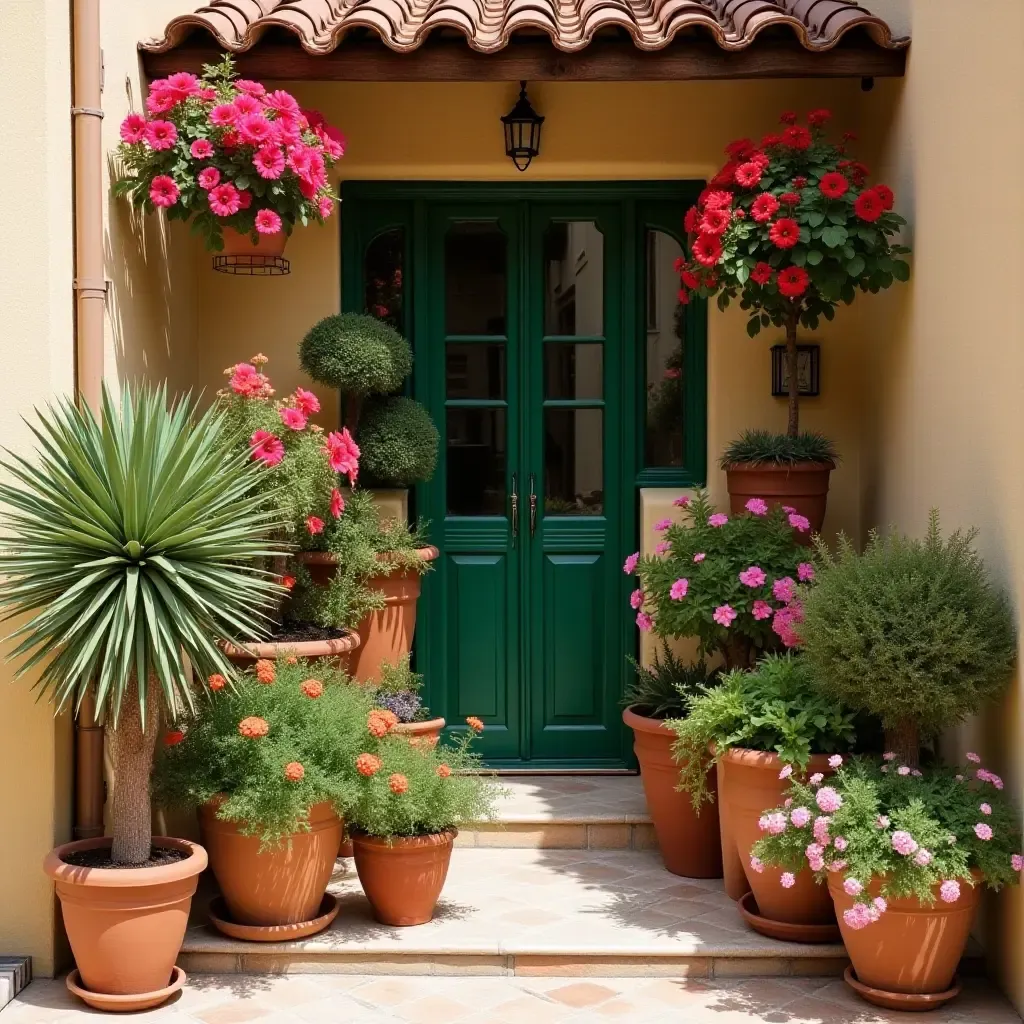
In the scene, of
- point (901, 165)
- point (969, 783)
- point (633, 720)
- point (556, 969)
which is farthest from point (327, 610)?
point (901, 165)

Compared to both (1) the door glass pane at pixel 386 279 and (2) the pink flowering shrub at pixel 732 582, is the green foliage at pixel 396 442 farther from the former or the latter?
(2) the pink flowering shrub at pixel 732 582

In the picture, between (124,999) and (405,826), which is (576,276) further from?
(124,999)

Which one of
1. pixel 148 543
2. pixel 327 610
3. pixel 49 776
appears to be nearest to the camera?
pixel 148 543

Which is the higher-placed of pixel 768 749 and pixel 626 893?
pixel 768 749

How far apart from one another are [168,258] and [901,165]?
318 cm

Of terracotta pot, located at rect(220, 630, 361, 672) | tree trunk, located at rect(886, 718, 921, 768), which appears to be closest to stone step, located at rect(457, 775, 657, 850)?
terracotta pot, located at rect(220, 630, 361, 672)

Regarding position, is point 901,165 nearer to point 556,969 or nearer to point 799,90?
point 799,90

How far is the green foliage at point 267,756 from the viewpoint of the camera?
16.6ft

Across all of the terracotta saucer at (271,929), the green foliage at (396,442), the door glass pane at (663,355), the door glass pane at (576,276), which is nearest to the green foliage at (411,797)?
the terracotta saucer at (271,929)

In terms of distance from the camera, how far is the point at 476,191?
7.01 meters

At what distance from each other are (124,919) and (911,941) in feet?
8.44

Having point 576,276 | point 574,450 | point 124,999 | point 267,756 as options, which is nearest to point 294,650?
point 267,756

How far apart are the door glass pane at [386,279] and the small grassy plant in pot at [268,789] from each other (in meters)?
2.31

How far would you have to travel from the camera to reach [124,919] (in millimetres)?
4832
